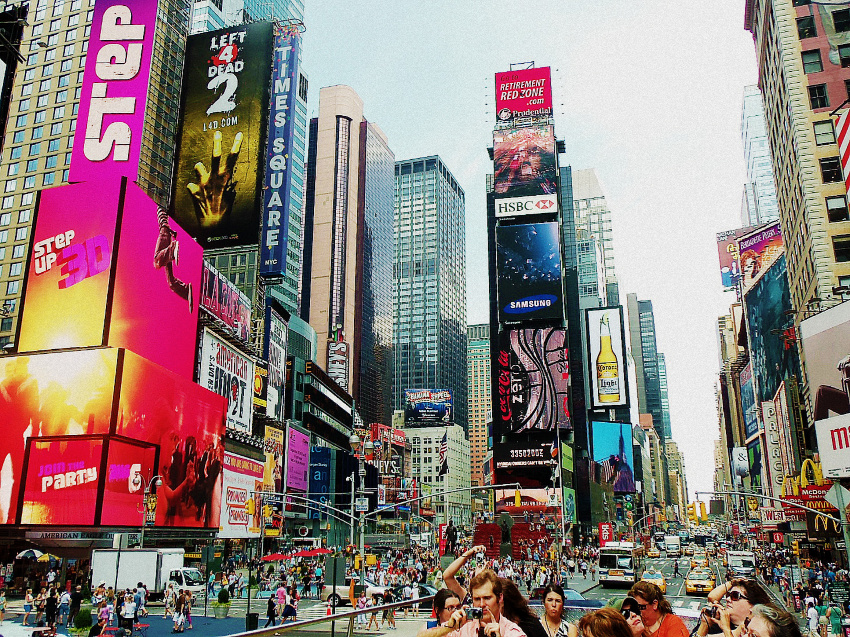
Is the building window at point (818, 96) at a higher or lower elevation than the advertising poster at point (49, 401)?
higher

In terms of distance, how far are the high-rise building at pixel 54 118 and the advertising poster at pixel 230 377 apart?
30.0 meters

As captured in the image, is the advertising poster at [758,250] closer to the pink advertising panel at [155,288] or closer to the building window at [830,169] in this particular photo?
the building window at [830,169]

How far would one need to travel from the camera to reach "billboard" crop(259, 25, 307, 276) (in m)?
82.9

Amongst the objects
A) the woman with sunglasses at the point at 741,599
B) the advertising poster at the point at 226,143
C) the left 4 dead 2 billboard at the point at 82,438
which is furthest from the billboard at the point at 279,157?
the woman with sunglasses at the point at 741,599

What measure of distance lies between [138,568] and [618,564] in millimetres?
30133

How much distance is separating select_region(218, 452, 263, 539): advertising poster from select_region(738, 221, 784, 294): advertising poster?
73.7 m

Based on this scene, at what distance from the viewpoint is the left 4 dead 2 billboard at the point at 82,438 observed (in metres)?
43.5

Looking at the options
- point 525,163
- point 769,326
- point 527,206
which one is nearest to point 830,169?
point 769,326

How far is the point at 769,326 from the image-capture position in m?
92.2

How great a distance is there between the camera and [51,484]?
43.7 m

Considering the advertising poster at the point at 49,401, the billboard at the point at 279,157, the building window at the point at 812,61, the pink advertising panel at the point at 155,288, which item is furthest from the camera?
the billboard at the point at 279,157

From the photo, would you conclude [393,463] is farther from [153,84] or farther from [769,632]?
[769,632]

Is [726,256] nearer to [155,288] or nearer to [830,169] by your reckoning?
[830,169]

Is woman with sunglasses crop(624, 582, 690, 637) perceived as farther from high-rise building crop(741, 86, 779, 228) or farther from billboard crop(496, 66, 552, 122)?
high-rise building crop(741, 86, 779, 228)
